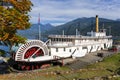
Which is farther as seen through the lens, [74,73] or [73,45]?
[73,45]

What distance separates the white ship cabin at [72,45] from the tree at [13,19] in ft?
64.2

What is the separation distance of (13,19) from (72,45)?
26472 mm

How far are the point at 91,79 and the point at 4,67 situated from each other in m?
19.4

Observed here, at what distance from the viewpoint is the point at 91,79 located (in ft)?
103

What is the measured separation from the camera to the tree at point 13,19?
27688 millimetres

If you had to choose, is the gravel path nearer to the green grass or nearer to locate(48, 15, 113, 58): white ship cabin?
the green grass

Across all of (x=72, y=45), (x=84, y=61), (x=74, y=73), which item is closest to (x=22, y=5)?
(x=74, y=73)

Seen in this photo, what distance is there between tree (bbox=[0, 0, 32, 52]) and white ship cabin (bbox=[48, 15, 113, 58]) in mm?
19559

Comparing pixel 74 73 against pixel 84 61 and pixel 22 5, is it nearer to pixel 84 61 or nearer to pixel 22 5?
pixel 84 61

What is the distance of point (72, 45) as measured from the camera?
5312cm

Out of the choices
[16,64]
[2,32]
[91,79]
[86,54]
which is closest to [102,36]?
[86,54]

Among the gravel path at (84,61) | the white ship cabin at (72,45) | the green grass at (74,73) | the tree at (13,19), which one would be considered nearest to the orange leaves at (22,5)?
the tree at (13,19)

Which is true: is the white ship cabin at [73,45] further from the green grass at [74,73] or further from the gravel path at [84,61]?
the green grass at [74,73]

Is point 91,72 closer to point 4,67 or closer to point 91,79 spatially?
point 91,79
